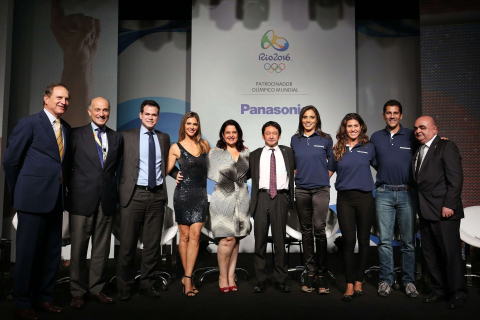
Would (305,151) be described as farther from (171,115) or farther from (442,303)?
(171,115)

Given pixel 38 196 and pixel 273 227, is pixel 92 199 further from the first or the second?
pixel 273 227

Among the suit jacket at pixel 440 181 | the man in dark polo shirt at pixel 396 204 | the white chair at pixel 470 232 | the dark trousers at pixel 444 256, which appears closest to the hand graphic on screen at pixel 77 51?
the man in dark polo shirt at pixel 396 204

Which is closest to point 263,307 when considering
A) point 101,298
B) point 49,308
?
point 101,298

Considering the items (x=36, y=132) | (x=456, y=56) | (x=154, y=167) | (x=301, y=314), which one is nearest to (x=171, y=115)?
(x=154, y=167)

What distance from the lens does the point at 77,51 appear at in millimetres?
5352

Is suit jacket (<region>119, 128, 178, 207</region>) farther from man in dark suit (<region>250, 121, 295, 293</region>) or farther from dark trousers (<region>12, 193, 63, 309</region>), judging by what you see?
man in dark suit (<region>250, 121, 295, 293</region>)

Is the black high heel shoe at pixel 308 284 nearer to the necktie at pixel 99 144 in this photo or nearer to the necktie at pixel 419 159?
the necktie at pixel 419 159

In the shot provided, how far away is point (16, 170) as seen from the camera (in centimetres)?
281

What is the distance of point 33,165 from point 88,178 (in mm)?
433

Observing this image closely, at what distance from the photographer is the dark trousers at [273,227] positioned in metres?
3.42

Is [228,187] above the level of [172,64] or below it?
below

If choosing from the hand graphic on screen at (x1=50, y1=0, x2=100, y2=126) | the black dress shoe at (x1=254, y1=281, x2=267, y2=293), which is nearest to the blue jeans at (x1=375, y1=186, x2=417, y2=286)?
the black dress shoe at (x1=254, y1=281, x2=267, y2=293)

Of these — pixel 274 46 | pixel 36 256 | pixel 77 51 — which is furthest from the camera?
pixel 274 46

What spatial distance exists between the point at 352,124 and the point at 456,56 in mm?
3068
